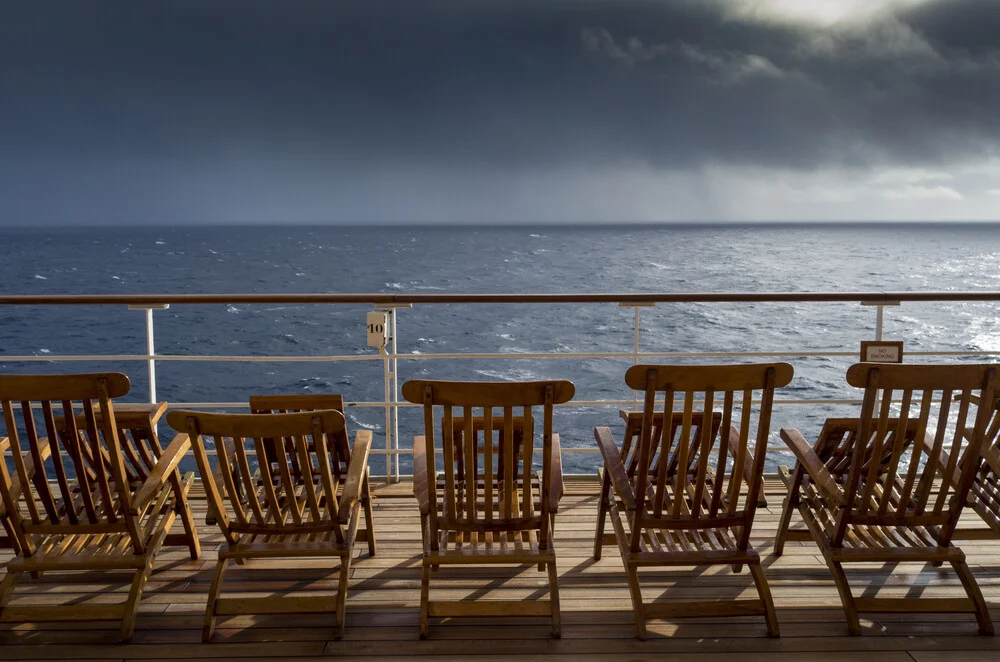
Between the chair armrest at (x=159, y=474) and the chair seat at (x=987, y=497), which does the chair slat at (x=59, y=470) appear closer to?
the chair armrest at (x=159, y=474)

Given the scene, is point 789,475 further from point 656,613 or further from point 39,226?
point 39,226

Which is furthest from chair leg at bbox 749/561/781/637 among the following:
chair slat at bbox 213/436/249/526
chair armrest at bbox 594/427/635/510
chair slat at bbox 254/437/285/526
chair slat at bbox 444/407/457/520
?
chair slat at bbox 213/436/249/526

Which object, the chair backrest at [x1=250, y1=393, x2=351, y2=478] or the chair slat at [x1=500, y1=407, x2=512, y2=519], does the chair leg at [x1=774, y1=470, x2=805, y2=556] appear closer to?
the chair slat at [x1=500, y1=407, x2=512, y2=519]

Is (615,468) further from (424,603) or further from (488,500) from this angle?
(424,603)

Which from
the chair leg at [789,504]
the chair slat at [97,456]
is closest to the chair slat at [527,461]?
the chair leg at [789,504]

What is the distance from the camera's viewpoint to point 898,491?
2.65 m

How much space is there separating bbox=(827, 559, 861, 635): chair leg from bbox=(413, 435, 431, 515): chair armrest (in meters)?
1.33

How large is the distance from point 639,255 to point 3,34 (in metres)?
41.7

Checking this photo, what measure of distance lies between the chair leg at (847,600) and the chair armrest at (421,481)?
1334 mm

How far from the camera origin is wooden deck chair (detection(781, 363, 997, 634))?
218 cm

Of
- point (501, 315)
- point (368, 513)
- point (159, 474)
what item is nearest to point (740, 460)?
point (368, 513)

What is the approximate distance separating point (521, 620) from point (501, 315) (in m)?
27.9

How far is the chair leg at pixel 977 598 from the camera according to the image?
240 cm

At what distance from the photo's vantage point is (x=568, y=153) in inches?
1870
